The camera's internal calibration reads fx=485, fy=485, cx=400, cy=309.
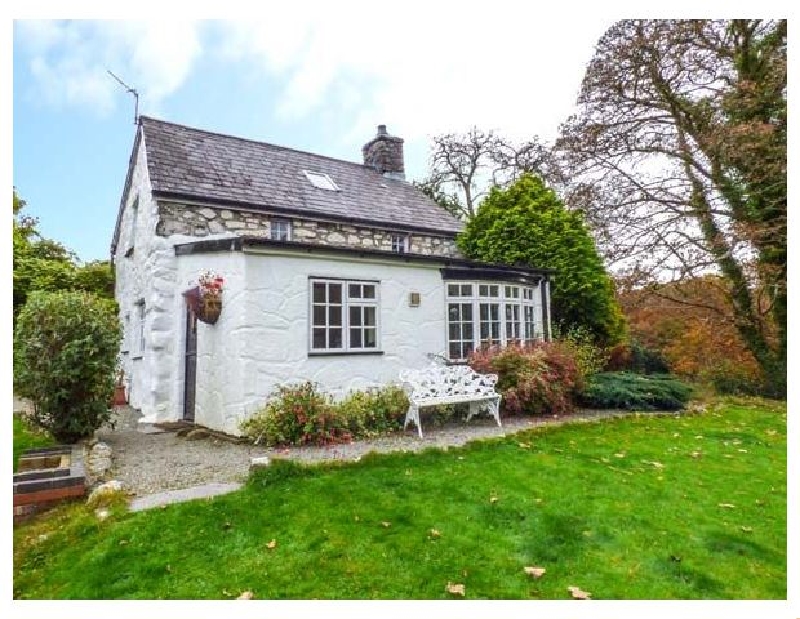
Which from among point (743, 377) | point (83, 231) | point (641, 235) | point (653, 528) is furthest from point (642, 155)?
point (83, 231)

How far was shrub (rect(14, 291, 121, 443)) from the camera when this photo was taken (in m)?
6.04

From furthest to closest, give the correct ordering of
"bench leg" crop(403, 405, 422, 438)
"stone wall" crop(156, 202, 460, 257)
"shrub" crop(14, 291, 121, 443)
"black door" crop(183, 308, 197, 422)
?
1. "stone wall" crop(156, 202, 460, 257)
2. "black door" crop(183, 308, 197, 422)
3. "bench leg" crop(403, 405, 422, 438)
4. "shrub" crop(14, 291, 121, 443)

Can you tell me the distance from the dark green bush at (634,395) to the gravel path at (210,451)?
1.10 m

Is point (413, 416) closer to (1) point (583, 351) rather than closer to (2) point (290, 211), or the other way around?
(1) point (583, 351)

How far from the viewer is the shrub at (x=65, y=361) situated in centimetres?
604

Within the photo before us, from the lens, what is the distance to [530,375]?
7930 millimetres

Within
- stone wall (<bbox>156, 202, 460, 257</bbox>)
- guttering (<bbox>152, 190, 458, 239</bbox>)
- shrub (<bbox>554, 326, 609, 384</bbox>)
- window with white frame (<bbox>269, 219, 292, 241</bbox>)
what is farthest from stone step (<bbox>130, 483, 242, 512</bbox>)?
window with white frame (<bbox>269, 219, 292, 241</bbox>)

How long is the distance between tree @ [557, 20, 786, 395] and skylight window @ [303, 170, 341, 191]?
5980mm

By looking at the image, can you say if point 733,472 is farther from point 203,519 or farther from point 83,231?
point 83,231

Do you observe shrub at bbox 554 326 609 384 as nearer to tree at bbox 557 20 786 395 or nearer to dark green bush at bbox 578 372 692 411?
dark green bush at bbox 578 372 692 411

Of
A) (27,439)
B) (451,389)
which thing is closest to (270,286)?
(451,389)

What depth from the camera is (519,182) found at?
41.4ft

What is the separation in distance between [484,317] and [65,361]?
6688 mm

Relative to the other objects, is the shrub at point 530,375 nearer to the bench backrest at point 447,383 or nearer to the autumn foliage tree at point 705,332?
the bench backrest at point 447,383
